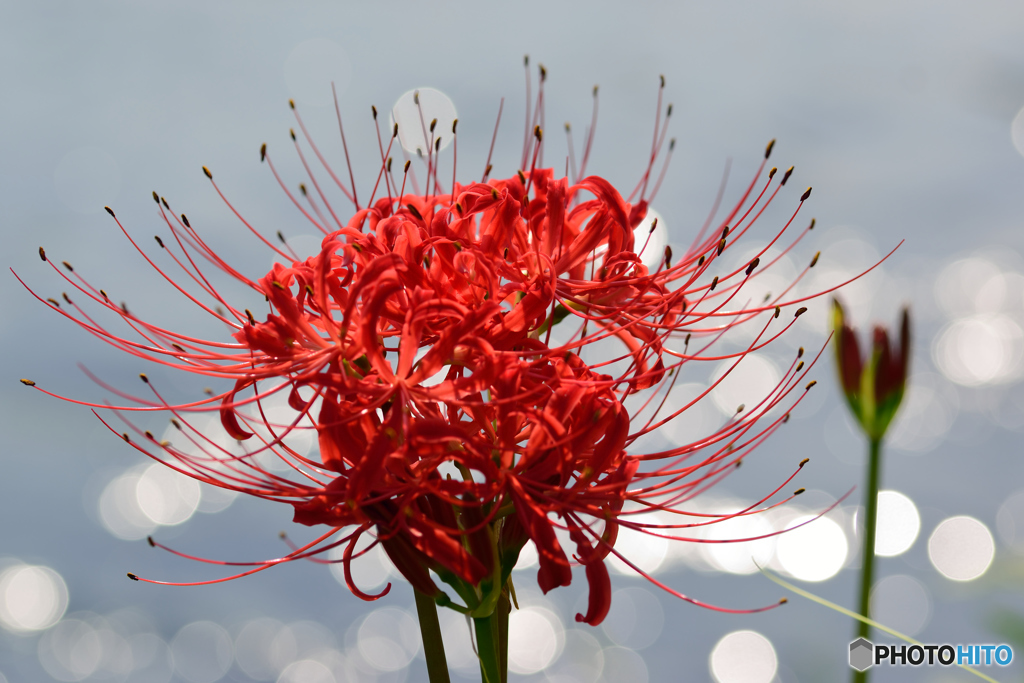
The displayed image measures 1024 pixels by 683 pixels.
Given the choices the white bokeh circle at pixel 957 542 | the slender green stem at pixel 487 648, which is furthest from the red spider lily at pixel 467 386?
the white bokeh circle at pixel 957 542

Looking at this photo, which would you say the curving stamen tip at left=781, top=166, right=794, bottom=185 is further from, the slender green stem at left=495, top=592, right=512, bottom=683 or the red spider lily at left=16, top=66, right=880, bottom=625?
the slender green stem at left=495, top=592, right=512, bottom=683

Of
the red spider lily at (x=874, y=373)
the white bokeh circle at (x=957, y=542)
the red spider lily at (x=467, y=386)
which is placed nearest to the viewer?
the red spider lily at (x=467, y=386)

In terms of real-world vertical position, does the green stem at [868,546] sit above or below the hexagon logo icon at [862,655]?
above

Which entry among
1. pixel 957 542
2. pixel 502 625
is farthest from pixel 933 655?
pixel 957 542

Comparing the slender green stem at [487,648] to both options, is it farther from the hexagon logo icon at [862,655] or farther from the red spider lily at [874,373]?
the red spider lily at [874,373]

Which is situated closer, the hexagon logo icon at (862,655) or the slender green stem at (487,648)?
the slender green stem at (487,648)

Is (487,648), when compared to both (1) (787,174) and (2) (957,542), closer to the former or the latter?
(1) (787,174)

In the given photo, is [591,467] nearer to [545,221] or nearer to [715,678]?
[545,221]

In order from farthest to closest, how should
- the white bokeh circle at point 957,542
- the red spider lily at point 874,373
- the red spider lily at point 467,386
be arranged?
the white bokeh circle at point 957,542 < the red spider lily at point 874,373 < the red spider lily at point 467,386
